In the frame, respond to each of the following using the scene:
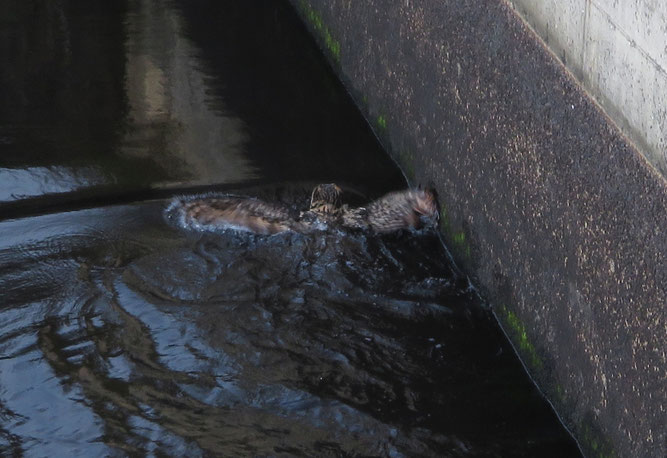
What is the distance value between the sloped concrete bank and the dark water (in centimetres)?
33

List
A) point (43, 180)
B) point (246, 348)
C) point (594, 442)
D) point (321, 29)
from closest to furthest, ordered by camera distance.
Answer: point (594, 442) → point (246, 348) → point (43, 180) → point (321, 29)

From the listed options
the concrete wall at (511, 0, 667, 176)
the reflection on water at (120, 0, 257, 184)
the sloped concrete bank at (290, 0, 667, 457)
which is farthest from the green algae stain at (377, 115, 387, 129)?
the concrete wall at (511, 0, 667, 176)

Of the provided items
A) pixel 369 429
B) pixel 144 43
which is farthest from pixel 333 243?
pixel 144 43

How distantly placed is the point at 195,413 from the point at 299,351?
2.50 feet

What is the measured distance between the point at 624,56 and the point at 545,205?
104 centimetres

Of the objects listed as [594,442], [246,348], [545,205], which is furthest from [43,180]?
[594,442]

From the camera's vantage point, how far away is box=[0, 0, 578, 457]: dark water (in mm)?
5195

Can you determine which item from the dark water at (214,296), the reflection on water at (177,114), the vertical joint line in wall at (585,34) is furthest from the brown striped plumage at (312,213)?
the vertical joint line in wall at (585,34)

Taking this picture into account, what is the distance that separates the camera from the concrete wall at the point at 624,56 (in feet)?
13.7

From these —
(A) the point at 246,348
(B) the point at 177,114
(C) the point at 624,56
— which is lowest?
(A) the point at 246,348

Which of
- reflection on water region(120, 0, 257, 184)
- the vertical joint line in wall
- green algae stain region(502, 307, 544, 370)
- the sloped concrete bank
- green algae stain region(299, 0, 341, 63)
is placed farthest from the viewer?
green algae stain region(299, 0, 341, 63)

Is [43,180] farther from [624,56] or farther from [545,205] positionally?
[624,56]

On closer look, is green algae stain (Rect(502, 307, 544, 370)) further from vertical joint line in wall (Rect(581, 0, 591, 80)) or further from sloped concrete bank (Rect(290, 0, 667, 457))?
vertical joint line in wall (Rect(581, 0, 591, 80))

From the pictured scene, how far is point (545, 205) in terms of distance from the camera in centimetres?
530
